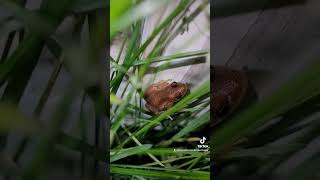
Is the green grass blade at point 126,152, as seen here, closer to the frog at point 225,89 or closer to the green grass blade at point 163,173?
the green grass blade at point 163,173

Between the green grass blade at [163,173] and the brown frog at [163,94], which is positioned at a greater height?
the brown frog at [163,94]

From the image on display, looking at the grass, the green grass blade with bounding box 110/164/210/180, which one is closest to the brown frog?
the grass

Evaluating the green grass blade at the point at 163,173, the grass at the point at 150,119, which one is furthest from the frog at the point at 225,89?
the green grass blade at the point at 163,173

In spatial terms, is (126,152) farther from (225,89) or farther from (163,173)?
(225,89)

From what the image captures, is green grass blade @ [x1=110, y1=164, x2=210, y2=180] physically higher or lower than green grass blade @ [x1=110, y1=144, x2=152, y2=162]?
lower

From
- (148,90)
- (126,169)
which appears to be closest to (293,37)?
(148,90)

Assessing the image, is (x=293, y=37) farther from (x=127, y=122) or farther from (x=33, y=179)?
(x=33, y=179)

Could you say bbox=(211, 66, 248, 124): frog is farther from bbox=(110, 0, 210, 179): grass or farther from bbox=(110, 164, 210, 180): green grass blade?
bbox=(110, 164, 210, 180): green grass blade
